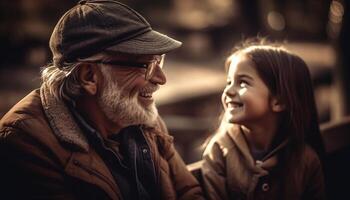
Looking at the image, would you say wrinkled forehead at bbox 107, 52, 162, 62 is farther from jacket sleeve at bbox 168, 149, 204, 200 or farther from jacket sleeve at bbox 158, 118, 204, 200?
jacket sleeve at bbox 168, 149, 204, 200

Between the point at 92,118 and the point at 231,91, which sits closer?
the point at 92,118

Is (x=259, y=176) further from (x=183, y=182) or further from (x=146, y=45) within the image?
(x=146, y=45)

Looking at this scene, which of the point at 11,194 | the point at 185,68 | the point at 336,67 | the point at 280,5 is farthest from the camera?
the point at 280,5

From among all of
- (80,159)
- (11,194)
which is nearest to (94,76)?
(80,159)

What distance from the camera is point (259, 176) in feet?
9.36

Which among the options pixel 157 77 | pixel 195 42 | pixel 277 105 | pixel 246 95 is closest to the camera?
pixel 157 77

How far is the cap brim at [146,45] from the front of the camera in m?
2.45

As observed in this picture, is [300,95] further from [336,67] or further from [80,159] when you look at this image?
[336,67]

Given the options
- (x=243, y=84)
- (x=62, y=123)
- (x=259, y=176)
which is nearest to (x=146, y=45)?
(x=62, y=123)

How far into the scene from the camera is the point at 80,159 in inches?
92.4

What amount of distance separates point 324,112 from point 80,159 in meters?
9.29

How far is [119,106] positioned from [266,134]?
1.01 metres

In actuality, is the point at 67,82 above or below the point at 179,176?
above

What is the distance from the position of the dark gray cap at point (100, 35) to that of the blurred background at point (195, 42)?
4.31 metres
